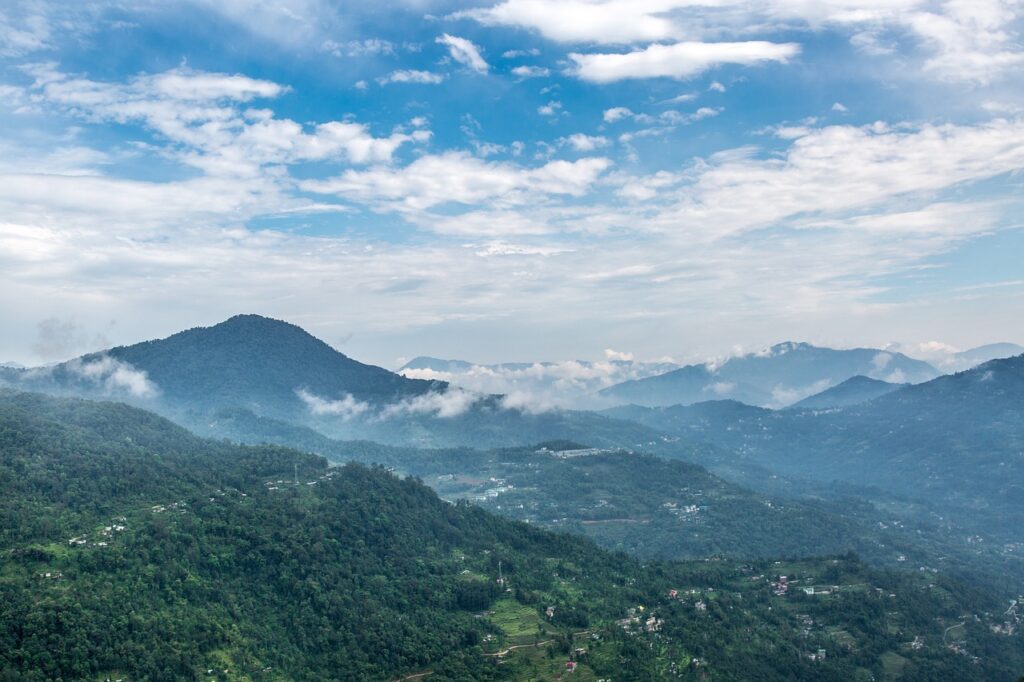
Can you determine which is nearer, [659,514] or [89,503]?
[89,503]

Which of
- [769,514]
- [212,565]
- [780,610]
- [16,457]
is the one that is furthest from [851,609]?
[16,457]

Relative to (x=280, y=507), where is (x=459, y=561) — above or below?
below

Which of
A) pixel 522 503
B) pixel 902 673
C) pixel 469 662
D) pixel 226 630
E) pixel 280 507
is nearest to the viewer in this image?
pixel 226 630

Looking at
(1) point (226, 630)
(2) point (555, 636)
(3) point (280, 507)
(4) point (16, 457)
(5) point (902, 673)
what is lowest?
(5) point (902, 673)

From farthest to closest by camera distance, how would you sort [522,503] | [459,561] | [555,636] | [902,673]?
[522,503]
[459,561]
[902,673]
[555,636]

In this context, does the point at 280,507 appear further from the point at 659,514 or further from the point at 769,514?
the point at 769,514

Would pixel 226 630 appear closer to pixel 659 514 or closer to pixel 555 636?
pixel 555 636

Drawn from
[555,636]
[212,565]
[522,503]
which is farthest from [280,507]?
[522,503]
